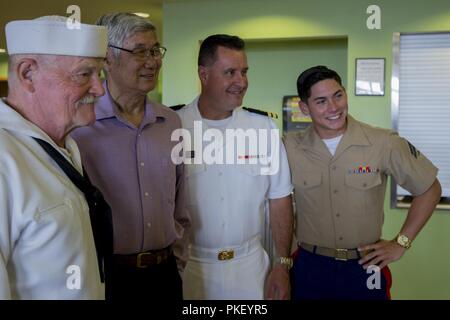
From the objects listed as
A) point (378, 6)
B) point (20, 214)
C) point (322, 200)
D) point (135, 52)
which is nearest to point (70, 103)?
point (20, 214)

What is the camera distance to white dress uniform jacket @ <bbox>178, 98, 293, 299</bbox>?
177cm

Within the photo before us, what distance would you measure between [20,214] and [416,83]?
341cm

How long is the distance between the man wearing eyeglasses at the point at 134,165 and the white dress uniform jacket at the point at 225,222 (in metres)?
0.20

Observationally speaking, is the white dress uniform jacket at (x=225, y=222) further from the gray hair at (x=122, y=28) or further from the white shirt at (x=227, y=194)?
the gray hair at (x=122, y=28)

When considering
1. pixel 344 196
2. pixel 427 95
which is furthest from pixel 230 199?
pixel 427 95

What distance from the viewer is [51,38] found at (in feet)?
3.21

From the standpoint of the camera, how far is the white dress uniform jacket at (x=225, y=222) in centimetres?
177

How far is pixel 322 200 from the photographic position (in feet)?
5.91

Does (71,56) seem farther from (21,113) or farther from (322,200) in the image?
(322,200)

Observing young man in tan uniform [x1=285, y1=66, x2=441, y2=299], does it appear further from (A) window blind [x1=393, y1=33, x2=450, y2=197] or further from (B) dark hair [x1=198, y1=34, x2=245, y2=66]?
(A) window blind [x1=393, y1=33, x2=450, y2=197]

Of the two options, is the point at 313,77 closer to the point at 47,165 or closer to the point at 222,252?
the point at 222,252

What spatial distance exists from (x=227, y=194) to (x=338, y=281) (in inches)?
21.7

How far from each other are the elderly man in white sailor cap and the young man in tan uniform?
0.97m

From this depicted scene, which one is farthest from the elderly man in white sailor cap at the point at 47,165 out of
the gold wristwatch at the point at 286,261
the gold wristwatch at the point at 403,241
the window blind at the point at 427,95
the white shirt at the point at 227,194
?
the window blind at the point at 427,95
